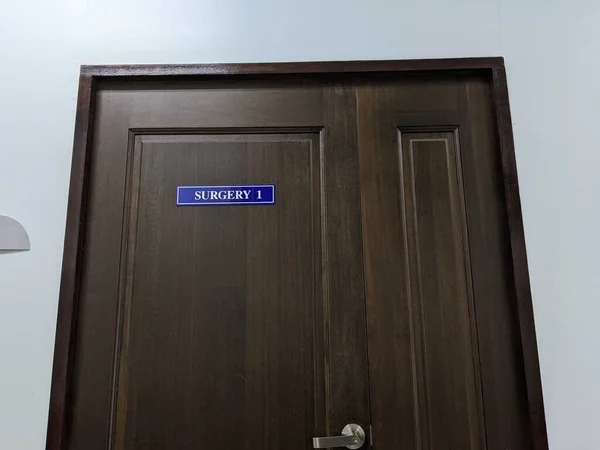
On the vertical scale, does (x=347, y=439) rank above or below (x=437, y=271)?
below

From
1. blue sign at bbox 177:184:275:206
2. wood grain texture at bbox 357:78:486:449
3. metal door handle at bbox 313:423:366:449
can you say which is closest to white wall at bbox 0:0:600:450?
wood grain texture at bbox 357:78:486:449

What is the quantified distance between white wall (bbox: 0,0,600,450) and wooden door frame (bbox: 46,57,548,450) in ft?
0.10

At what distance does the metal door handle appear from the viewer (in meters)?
1.06

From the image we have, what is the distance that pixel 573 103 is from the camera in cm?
121

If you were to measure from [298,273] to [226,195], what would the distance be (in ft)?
1.04

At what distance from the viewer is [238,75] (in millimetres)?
1232

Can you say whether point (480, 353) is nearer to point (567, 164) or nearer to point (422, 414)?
point (422, 414)

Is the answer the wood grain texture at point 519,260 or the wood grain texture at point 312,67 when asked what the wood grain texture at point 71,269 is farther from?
the wood grain texture at point 519,260

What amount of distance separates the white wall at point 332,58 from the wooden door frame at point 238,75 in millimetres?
30

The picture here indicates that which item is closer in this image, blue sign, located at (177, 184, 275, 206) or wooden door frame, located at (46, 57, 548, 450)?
wooden door frame, located at (46, 57, 548, 450)

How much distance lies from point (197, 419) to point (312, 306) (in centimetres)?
44

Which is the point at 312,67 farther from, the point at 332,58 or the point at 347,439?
the point at 347,439

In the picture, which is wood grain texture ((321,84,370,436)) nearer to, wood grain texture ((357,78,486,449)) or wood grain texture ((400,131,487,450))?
wood grain texture ((357,78,486,449))

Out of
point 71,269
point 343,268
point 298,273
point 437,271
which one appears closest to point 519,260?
point 437,271
